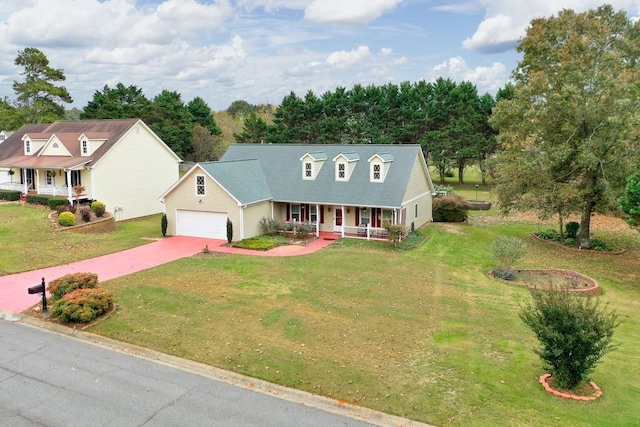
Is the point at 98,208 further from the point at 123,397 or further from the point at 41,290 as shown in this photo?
the point at 123,397

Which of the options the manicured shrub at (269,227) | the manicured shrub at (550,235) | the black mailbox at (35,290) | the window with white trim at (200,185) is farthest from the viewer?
the manicured shrub at (269,227)

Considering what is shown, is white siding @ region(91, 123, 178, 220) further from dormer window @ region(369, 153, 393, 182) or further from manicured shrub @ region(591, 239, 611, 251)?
manicured shrub @ region(591, 239, 611, 251)

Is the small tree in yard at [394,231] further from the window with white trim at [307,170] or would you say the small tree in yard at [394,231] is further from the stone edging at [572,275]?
the window with white trim at [307,170]

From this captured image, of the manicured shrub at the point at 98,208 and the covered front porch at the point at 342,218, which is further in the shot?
the manicured shrub at the point at 98,208

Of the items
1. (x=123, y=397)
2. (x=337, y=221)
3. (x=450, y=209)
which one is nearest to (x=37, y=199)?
(x=337, y=221)

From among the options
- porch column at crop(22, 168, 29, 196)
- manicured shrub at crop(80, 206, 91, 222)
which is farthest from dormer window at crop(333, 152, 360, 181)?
porch column at crop(22, 168, 29, 196)

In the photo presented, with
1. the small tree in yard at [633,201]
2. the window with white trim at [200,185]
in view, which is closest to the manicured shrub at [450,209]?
the small tree in yard at [633,201]

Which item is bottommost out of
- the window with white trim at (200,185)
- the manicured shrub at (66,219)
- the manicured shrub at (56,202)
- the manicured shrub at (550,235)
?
the manicured shrub at (550,235)

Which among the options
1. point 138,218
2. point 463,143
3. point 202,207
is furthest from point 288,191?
point 463,143
